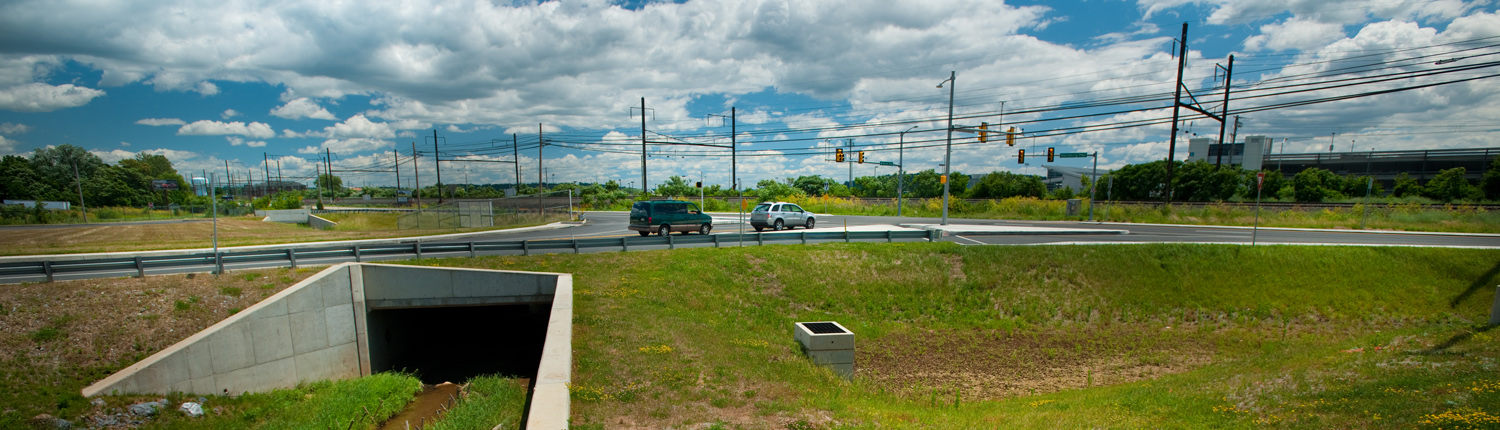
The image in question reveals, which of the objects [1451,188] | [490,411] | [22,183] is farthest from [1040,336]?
[22,183]

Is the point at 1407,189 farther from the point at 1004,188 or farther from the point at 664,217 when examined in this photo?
the point at 664,217

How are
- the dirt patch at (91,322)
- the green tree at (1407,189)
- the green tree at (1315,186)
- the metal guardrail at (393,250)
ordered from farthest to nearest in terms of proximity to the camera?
1. the green tree at (1315,186)
2. the green tree at (1407,189)
3. the metal guardrail at (393,250)
4. the dirt patch at (91,322)

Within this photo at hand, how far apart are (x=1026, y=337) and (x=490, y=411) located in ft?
44.1

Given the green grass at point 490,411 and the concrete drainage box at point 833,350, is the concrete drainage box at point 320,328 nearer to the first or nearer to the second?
the green grass at point 490,411

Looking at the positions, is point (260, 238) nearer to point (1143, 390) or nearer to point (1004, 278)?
point (1004, 278)

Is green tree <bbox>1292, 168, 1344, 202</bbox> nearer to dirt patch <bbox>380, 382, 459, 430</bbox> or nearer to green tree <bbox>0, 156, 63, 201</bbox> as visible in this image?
dirt patch <bbox>380, 382, 459, 430</bbox>

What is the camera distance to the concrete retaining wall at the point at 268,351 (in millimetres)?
11859

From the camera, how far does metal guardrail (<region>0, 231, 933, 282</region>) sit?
15.1m

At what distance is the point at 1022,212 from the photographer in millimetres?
41625

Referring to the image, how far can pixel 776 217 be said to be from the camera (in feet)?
98.2

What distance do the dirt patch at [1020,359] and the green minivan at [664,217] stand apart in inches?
553

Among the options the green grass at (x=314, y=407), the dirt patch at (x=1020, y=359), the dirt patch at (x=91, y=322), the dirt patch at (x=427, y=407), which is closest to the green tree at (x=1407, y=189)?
the dirt patch at (x=1020, y=359)

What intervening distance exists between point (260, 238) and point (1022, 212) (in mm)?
48499

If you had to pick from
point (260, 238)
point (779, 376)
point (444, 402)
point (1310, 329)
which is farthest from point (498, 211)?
point (1310, 329)
